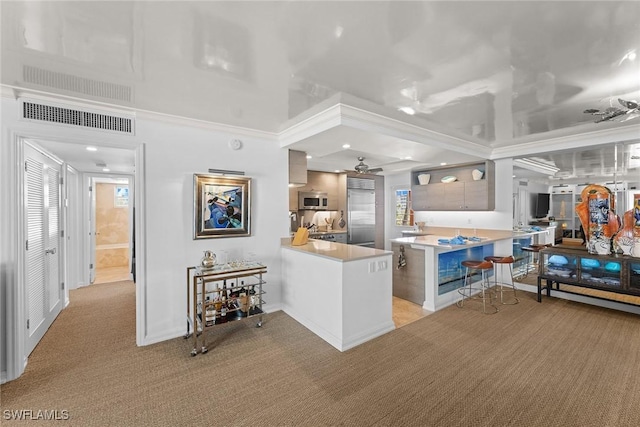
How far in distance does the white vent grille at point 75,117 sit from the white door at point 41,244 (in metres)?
0.41

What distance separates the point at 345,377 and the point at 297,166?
2810 mm

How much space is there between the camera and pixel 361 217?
7039mm

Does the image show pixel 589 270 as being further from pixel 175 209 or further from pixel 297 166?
pixel 175 209

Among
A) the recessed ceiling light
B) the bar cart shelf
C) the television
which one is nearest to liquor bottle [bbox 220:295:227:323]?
the bar cart shelf

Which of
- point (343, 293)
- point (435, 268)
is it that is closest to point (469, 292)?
point (435, 268)

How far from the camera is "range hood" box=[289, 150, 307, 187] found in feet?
13.5

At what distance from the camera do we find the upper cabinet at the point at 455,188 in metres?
5.34

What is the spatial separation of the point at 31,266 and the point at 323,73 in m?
3.50

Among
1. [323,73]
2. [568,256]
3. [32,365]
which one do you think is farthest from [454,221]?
[32,365]

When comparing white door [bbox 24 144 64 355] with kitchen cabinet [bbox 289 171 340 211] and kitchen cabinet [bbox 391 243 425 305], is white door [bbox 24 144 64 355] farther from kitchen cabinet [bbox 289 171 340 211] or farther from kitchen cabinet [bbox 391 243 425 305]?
kitchen cabinet [bbox 391 243 425 305]

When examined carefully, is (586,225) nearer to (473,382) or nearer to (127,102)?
(473,382)

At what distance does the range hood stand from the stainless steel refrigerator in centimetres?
273

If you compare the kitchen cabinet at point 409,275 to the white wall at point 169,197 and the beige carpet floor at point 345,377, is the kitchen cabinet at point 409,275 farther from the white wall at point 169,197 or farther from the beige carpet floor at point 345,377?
the white wall at point 169,197

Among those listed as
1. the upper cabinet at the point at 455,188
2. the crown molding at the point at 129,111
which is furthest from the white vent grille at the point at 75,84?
the upper cabinet at the point at 455,188
